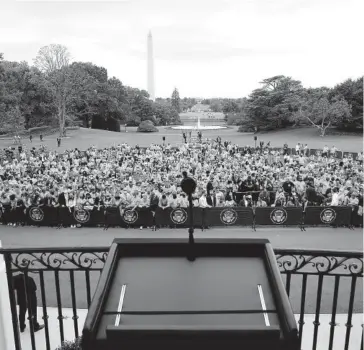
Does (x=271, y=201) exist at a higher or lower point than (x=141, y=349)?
lower

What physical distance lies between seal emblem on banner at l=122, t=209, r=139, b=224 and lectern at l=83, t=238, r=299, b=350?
12487 millimetres

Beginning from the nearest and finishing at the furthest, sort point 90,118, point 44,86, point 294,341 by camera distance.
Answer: point 294,341 < point 44,86 < point 90,118

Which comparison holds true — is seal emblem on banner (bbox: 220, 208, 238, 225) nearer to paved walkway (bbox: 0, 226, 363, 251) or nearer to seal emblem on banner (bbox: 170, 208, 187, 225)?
paved walkway (bbox: 0, 226, 363, 251)

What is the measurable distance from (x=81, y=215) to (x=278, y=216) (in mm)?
7605

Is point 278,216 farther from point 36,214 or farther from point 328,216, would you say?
point 36,214

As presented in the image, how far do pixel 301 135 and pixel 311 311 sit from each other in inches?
1740

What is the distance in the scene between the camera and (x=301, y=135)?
49406mm

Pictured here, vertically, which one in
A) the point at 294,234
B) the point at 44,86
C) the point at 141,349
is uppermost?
the point at 44,86

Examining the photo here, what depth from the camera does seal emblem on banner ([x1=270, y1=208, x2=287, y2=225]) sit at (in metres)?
14.3

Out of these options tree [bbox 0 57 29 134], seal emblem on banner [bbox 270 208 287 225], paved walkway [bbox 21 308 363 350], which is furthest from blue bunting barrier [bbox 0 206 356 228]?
tree [bbox 0 57 29 134]

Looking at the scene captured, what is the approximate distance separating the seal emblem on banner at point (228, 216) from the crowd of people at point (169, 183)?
0.91 m

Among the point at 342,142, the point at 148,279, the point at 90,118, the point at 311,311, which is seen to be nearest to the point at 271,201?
the point at 311,311

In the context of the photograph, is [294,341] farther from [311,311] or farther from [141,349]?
[311,311]

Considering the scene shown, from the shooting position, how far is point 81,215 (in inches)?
578
